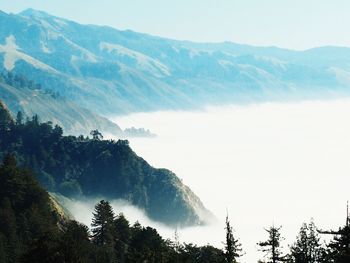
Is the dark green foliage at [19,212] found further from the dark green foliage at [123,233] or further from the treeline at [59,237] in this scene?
the dark green foliage at [123,233]

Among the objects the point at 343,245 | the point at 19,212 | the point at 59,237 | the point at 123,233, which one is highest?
the point at 19,212

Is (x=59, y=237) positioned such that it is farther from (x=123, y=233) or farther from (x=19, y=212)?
(x=123, y=233)

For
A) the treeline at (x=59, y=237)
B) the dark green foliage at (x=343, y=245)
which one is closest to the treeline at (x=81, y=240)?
the treeline at (x=59, y=237)

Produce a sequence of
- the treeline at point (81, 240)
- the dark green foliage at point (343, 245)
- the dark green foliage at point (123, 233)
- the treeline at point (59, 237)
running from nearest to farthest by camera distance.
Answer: the dark green foliage at point (343, 245), the treeline at point (81, 240), the treeline at point (59, 237), the dark green foliage at point (123, 233)

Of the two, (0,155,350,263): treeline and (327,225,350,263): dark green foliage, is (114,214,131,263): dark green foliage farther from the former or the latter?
(327,225,350,263): dark green foliage

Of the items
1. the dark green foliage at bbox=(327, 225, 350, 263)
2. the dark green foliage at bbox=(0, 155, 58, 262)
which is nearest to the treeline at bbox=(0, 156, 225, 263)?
the dark green foliage at bbox=(0, 155, 58, 262)

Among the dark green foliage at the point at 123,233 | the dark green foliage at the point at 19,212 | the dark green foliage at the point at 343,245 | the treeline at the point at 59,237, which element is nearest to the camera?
the dark green foliage at the point at 343,245

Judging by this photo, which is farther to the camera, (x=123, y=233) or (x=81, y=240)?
(x=123, y=233)

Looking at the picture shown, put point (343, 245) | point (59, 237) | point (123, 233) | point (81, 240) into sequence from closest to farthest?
point (343, 245) < point (59, 237) < point (81, 240) < point (123, 233)

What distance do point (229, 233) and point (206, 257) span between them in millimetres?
52932

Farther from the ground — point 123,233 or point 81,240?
point 123,233

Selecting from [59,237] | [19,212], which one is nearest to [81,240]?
[59,237]

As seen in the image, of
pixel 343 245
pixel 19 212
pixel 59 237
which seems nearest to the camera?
pixel 343 245

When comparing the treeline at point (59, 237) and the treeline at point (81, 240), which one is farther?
the treeline at point (59, 237)
